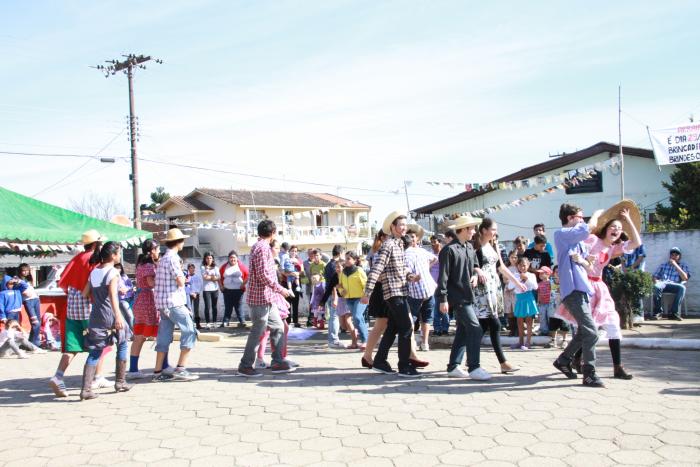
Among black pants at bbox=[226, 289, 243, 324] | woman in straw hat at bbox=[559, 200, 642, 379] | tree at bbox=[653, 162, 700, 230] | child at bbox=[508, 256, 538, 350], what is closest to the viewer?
woman in straw hat at bbox=[559, 200, 642, 379]

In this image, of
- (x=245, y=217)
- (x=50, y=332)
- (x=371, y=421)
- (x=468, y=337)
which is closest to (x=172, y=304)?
(x=371, y=421)

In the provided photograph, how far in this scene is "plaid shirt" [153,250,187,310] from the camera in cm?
653

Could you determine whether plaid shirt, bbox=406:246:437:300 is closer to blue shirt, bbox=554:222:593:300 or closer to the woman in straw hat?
the woman in straw hat

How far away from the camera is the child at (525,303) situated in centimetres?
796

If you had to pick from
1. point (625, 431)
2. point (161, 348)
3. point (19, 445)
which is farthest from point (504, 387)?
point (19, 445)

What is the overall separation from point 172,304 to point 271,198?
4118 cm

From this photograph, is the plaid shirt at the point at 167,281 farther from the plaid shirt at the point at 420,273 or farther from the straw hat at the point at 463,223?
the straw hat at the point at 463,223

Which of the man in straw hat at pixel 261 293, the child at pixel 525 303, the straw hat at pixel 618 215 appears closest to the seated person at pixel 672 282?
the child at pixel 525 303

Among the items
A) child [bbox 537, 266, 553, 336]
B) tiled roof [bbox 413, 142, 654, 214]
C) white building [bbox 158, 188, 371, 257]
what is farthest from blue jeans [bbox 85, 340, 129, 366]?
white building [bbox 158, 188, 371, 257]

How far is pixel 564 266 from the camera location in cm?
571

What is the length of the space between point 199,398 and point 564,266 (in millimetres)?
3933

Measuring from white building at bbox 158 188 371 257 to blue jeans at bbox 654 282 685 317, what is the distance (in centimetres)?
3154

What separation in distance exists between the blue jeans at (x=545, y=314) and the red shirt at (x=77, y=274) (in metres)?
6.27

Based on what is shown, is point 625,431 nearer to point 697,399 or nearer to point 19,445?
point 697,399
